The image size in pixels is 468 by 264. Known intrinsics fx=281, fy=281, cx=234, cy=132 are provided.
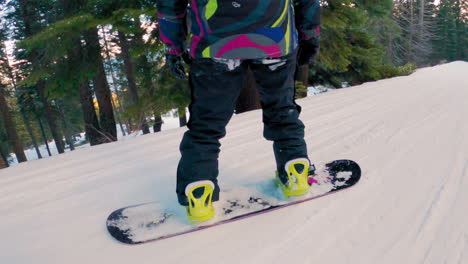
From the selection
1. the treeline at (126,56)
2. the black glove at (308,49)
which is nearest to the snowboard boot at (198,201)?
the black glove at (308,49)

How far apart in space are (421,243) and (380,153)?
0.86 meters

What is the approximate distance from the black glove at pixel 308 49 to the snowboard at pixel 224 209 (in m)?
0.63

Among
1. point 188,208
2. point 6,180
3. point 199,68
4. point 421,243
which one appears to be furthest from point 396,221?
point 6,180

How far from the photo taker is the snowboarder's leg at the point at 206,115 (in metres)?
1.24

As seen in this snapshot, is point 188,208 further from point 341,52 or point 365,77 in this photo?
point 365,77

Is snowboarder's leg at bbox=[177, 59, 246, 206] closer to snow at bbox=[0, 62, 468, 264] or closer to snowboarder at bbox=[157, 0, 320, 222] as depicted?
snowboarder at bbox=[157, 0, 320, 222]

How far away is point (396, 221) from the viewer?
1.09 meters

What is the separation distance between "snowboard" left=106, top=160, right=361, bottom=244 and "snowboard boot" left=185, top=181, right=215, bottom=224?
0.03 m

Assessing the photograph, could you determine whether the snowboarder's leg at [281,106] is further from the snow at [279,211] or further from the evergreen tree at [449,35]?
the evergreen tree at [449,35]

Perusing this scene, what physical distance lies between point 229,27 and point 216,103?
33cm

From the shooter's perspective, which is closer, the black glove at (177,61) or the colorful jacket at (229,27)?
the colorful jacket at (229,27)

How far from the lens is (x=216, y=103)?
4.11ft

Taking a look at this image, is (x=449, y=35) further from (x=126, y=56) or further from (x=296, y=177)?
(x=296, y=177)

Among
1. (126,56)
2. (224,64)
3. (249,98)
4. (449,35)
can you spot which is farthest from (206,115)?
(449,35)
